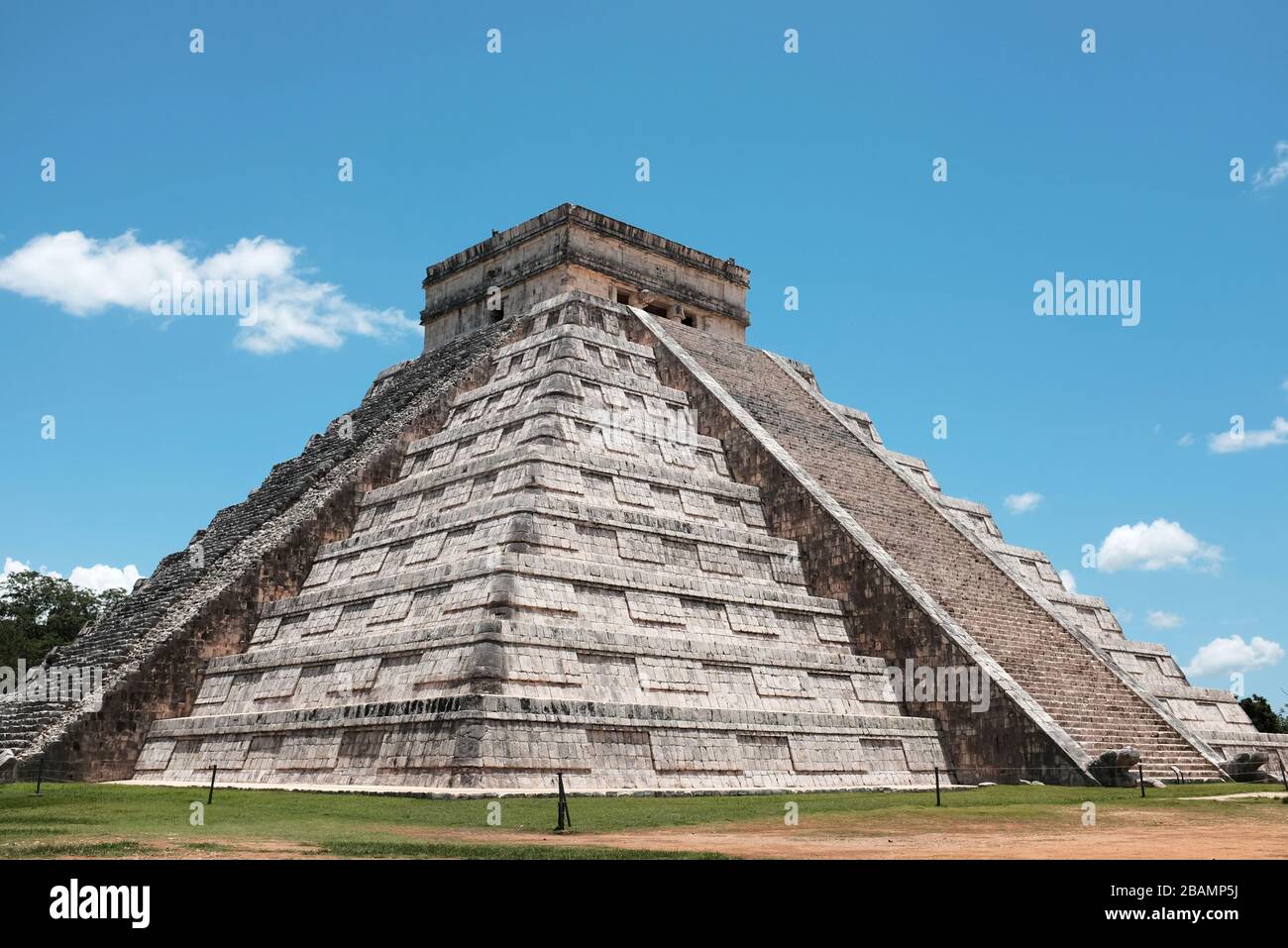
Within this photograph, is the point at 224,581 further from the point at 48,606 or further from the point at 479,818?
the point at 48,606

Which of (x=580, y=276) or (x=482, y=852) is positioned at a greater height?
(x=580, y=276)

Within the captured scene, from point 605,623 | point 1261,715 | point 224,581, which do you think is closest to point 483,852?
point 605,623

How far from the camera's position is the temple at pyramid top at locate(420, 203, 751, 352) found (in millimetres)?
26000

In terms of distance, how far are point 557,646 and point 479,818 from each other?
4069 mm

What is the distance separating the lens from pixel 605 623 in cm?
1602

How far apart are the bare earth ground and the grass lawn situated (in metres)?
0.06

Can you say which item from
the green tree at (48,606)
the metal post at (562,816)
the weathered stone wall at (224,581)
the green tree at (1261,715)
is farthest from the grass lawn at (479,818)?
the green tree at (48,606)

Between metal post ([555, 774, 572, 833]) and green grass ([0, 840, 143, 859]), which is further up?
green grass ([0, 840, 143, 859])

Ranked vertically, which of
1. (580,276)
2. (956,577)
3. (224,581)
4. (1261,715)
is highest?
(580,276)

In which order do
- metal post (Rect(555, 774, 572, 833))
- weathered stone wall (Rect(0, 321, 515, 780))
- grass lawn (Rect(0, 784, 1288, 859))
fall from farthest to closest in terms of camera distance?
weathered stone wall (Rect(0, 321, 515, 780)) → metal post (Rect(555, 774, 572, 833)) → grass lawn (Rect(0, 784, 1288, 859))

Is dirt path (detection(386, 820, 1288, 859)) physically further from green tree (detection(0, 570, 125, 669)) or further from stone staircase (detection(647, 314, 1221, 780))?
green tree (detection(0, 570, 125, 669))

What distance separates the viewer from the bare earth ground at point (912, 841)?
8.23 m

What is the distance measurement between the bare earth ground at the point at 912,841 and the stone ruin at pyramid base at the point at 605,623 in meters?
3.72

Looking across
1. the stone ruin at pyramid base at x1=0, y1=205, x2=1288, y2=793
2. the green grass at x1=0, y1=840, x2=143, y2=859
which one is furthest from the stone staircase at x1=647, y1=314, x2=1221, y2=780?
the green grass at x1=0, y1=840, x2=143, y2=859
